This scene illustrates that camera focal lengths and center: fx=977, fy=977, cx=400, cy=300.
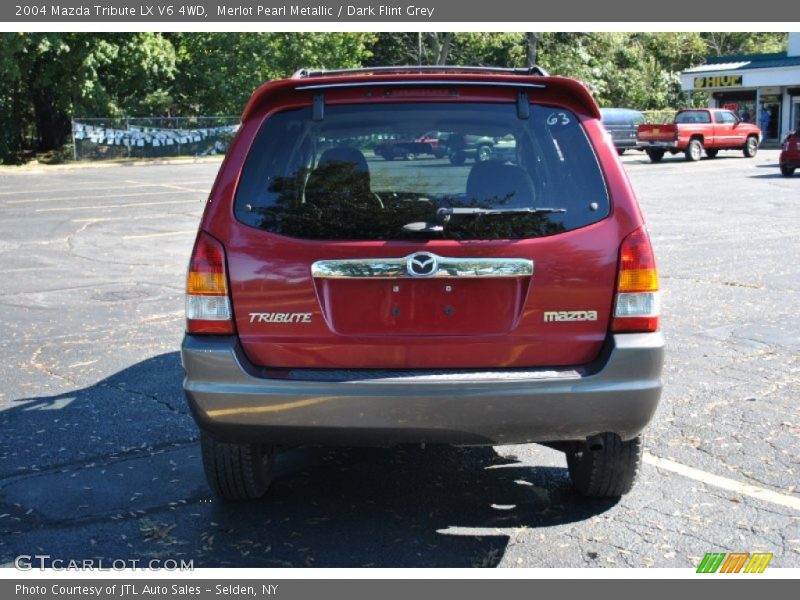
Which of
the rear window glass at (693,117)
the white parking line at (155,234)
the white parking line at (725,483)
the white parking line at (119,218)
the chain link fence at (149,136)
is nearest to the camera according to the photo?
the white parking line at (725,483)

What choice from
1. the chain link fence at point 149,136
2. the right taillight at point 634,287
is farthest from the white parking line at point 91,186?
the right taillight at point 634,287

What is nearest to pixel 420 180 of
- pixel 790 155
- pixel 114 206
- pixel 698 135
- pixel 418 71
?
pixel 418 71

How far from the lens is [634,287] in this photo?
3863 mm

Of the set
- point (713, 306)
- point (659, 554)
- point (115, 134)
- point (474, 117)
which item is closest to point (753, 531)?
point (659, 554)

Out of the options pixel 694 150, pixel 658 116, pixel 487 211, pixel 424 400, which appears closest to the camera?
pixel 424 400

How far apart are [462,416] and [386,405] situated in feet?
0.96

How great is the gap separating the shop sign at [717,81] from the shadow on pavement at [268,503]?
158 ft

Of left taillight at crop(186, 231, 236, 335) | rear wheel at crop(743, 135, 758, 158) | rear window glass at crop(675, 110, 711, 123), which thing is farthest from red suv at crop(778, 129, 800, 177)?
left taillight at crop(186, 231, 236, 335)

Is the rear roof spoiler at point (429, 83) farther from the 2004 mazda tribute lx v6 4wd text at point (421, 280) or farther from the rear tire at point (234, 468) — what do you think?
the rear tire at point (234, 468)

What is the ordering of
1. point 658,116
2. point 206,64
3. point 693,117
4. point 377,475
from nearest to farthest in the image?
point 377,475 → point 693,117 → point 206,64 → point 658,116

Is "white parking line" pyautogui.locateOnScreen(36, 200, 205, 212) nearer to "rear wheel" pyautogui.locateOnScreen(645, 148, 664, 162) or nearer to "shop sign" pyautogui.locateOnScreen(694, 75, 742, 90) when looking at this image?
"rear wheel" pyautogui.locateOnScreen(645, 148, 664, 162)

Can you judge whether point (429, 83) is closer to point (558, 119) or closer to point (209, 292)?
point (558, 119)

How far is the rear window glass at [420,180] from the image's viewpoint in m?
3.81

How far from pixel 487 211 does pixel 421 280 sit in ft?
1.25
